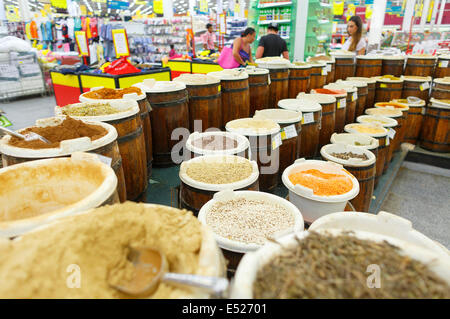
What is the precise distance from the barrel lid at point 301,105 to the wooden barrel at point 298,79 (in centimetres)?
75

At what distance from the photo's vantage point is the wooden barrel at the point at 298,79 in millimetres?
3963

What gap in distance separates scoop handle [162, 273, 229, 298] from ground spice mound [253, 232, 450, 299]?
97 millimetres

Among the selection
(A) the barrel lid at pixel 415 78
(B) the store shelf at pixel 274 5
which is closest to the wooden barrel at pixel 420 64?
(A) the barrel lid at pixel 415 78

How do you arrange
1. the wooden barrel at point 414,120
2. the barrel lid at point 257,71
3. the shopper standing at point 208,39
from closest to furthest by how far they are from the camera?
the barrel lid at point 257,71, the wooden barrel at point 414,120, the shopper standing at point 208,39

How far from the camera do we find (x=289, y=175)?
2.18m

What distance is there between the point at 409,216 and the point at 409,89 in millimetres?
2652

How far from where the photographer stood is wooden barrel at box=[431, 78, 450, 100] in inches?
186

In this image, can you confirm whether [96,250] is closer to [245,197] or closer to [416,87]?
[245,197]

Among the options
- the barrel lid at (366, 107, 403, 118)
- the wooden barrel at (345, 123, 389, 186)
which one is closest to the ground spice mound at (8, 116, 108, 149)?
the wooden barrel at (345, 123, 389, 186)

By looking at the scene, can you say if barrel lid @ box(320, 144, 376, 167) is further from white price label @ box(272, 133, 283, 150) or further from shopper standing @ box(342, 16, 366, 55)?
shopper standing @ box(342, 16, 366, 55)

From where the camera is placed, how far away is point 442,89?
4.75m

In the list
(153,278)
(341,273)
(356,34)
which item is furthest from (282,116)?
(356,34)

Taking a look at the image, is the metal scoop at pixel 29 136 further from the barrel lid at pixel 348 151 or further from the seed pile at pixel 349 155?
the seed pile at pixel 349 155

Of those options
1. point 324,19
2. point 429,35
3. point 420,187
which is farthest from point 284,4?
point 420,187
